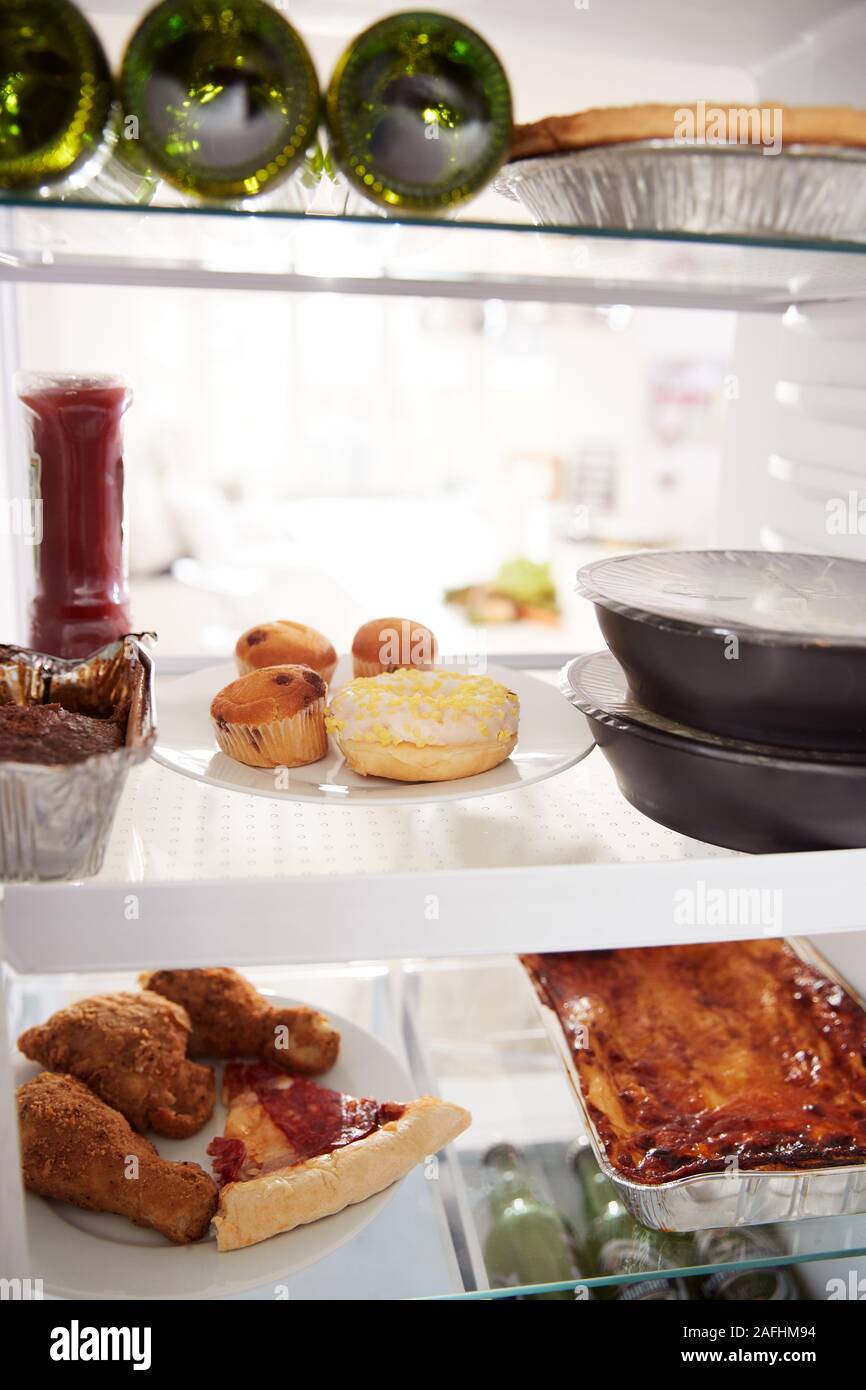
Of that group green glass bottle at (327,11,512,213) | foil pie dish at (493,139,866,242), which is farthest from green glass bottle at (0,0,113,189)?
foil pie dish at (493,139,866,242)

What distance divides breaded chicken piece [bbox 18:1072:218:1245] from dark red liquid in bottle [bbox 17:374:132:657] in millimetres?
363

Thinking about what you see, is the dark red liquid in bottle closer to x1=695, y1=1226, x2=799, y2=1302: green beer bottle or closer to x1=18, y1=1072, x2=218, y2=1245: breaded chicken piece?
x1=18, y1=1072, x2=218, y2=1245: breaded chicken piece

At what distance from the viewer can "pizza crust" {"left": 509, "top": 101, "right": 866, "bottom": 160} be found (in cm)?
60

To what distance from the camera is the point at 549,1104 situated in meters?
1.06

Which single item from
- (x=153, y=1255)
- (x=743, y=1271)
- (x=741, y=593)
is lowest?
(x=743, y=1271)

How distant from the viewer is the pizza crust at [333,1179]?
2.54 ft

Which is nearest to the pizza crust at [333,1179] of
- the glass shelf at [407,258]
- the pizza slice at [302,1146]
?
the pizza slice at [302,1146]

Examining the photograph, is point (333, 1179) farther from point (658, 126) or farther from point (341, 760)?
point (658, 126)

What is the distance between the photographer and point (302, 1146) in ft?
2.80

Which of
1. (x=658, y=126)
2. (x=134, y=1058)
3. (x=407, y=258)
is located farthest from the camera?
(x=134, y=1058)

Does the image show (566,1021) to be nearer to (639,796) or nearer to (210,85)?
(639,796)

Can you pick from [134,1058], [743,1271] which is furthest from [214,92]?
[743,1271]

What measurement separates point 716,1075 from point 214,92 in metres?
0.85

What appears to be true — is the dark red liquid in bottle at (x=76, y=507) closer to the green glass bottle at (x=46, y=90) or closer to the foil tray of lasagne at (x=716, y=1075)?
the green glass bottle at (x=46, y=90)
